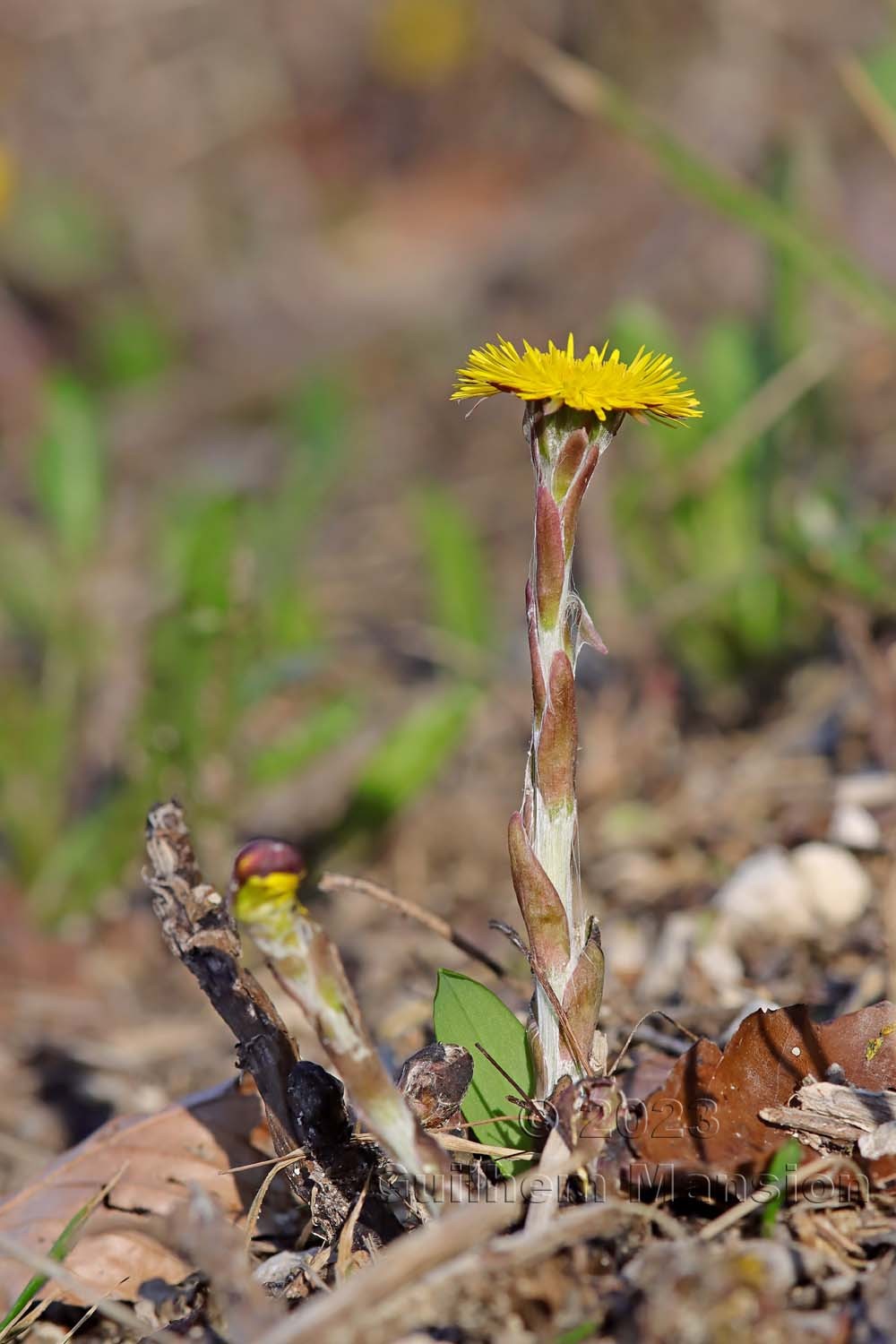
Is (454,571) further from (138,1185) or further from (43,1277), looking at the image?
(43,1277)

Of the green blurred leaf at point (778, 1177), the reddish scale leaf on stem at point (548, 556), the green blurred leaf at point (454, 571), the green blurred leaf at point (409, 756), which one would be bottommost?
the green blurred leaf at point (778, 1177)

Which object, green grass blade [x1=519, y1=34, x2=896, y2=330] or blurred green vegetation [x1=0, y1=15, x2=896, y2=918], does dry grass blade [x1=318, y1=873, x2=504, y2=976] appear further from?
green grass blade [x1=519, y1=34, x2=896, y2=330]

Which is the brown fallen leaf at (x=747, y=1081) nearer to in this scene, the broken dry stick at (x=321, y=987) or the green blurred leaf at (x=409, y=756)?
the broken dry stick at (x=321, y=987)

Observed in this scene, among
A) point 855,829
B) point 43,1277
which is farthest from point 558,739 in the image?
point 855,829

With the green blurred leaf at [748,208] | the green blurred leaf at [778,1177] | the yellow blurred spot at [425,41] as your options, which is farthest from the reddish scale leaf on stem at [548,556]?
the yellow blurred spot at [425,41]

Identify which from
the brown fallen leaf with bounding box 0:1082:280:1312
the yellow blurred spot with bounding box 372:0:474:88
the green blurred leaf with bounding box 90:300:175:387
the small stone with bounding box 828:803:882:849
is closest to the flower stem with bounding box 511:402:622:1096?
the brown fallen leaf with bounding box 0:1082:280:1312

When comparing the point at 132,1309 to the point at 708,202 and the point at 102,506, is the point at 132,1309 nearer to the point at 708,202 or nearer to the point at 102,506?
the point at 708,202
